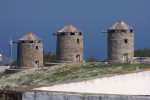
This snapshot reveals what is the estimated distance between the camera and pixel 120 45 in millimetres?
43906

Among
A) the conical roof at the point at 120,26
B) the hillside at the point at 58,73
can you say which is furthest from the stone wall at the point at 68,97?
the conical roof at the point at 120,26

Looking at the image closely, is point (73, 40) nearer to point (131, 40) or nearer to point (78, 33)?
point (78, 33)

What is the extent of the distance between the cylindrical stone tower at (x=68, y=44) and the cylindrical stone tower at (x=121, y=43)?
3.02 m

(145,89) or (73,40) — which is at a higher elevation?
(73,40)

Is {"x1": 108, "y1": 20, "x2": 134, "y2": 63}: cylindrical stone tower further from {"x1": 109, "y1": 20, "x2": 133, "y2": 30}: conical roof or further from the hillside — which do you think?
the hillside

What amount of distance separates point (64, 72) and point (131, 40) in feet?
42.0

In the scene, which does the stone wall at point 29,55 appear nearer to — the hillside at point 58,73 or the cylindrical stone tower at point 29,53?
the cylindrical stone tower at point 29,53

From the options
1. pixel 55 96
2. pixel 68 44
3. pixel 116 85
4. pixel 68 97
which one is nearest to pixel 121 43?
pixel 68 44

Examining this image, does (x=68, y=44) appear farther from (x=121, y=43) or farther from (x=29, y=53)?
(x=121, y=43)

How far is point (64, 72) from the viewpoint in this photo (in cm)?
3288

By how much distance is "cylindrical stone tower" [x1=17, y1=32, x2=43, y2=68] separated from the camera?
45.5m

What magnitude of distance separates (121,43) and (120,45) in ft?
0.73

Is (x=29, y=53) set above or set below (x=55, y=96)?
above

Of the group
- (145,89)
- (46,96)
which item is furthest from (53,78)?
(46,96)
